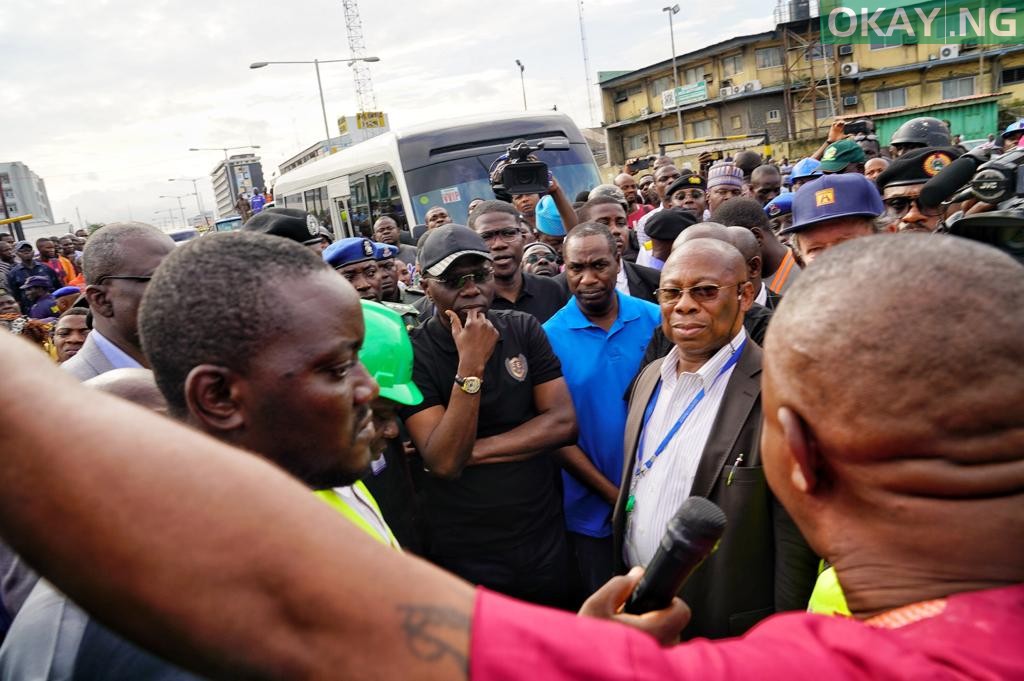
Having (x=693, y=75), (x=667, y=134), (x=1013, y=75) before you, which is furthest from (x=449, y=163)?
(x=1013, y=75)

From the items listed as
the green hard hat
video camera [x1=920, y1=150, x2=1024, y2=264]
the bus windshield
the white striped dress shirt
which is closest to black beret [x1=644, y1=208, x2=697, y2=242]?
video camera [x1=920, y1=150, x2=1024, y2=264]

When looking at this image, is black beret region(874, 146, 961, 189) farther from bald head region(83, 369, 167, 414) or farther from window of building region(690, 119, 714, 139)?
window of building region(690, 119, 714, 139)

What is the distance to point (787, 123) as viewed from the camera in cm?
3816

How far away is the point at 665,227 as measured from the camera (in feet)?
16.1

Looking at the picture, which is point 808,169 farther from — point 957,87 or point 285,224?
point 957,87

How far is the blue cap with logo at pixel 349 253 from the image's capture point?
13.2 feet

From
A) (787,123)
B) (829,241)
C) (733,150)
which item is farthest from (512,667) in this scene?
(787,123)

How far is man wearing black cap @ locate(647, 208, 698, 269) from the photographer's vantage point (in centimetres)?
492

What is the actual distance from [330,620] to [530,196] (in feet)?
21.9

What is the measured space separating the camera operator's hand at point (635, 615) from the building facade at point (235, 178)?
133 ft

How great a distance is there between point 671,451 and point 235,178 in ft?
278

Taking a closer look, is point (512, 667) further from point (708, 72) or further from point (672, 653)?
point (708, 72)

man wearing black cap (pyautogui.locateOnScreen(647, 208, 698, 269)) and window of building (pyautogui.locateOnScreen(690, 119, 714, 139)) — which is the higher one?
window of building (pyautogui.locateOnScreen(690, 119, 714, 139))

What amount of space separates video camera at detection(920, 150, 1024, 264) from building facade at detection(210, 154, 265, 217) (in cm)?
3911
